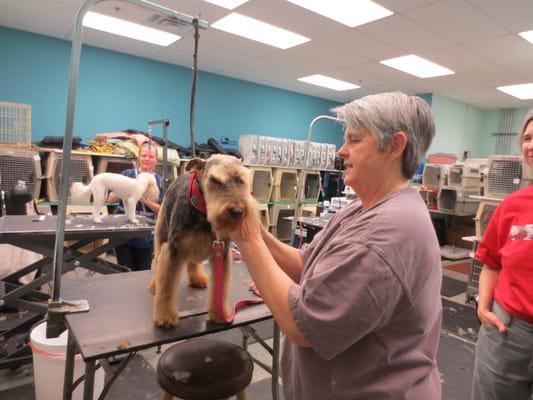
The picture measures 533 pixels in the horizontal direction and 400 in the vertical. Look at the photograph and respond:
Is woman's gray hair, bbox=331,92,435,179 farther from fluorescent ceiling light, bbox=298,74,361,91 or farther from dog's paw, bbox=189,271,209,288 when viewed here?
fluorescent ceiling light, bbox=298,74,361,91

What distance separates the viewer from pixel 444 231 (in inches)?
266

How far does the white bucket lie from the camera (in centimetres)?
166

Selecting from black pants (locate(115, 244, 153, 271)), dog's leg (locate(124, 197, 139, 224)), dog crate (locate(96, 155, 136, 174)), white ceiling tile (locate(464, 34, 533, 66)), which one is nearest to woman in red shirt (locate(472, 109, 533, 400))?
dog's leg (locate(124, 197, 139, 224))

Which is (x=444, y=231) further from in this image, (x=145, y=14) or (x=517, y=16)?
(x=145, y=14)

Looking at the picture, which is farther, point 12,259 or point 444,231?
point 444,231

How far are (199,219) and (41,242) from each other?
4.91 ft

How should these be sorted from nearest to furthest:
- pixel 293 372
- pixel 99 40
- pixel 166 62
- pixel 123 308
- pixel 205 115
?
pixel 293 372 < pixel 123 308 < pixel 99 40 < pixel 166 62 < pixel 205 115

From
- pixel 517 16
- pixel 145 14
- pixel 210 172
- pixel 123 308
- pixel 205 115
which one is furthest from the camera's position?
pixel 205 115

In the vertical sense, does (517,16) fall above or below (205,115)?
above

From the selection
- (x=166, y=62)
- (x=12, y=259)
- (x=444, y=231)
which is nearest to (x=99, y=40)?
(x=166, y=62)

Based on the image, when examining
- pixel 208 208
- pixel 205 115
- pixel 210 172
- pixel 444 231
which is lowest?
pixel 444 231

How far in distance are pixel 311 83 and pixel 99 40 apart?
3.68 m

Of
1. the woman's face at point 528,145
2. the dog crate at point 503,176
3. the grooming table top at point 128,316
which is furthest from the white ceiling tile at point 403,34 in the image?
the grooming table top at point 128,316

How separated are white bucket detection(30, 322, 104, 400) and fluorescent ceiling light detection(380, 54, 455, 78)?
204 inches
